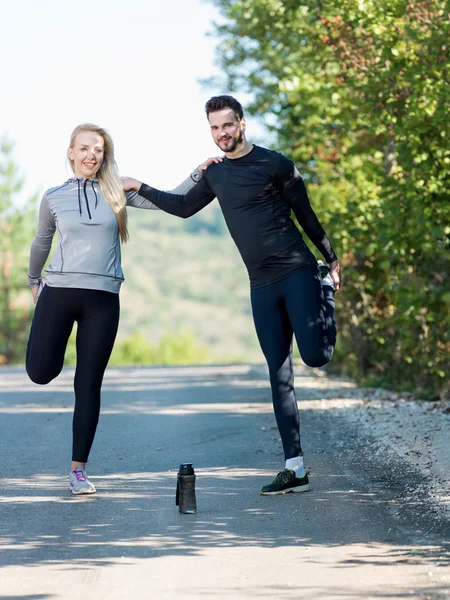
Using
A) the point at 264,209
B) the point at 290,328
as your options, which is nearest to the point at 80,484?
the point at 290,328

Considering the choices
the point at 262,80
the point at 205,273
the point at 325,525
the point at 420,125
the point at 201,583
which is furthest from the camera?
the point at 205,273

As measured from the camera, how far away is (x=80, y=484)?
21.8 ft

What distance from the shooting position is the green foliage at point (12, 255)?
201 feet

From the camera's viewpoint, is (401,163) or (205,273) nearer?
(401,163)

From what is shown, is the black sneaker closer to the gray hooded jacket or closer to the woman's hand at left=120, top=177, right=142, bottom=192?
the gray hooded jacket

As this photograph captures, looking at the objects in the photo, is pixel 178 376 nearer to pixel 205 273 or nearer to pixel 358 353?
pixel 358 353

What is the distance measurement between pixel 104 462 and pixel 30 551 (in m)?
3.02

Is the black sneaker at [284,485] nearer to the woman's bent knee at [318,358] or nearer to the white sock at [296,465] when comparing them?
the white sock at [296,465]

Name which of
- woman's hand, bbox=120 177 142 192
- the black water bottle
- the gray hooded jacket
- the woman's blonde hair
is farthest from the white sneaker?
woman's hand, bbox=120 177 142 192

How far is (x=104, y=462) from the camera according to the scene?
816 centimetres

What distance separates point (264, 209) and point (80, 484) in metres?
2.00

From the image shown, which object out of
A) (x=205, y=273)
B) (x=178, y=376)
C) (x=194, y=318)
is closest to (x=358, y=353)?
(x=178, y=376)

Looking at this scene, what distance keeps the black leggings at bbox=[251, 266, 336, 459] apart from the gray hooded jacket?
911 mm

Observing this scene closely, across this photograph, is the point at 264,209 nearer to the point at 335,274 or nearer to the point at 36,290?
the point at 335,274
